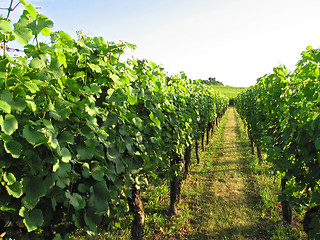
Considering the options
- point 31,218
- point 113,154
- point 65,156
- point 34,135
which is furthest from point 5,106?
point 113,154

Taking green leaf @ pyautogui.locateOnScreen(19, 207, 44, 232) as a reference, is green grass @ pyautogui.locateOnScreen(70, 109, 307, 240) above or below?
below

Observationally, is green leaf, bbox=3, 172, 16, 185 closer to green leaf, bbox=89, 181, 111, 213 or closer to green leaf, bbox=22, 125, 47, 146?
green leaf, bbox=22, 125, 47, 146

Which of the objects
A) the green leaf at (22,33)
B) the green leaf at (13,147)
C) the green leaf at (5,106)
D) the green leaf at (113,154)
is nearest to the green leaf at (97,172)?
the green leaf at (113,154)

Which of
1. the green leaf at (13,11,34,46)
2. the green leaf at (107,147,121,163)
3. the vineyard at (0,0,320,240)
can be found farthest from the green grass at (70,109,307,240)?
the green leaf at (13,11,34,46)

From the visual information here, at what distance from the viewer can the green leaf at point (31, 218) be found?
1.51 metres

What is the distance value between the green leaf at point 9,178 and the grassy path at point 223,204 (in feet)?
13.0

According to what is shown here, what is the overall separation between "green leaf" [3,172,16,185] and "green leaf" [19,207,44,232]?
203mm

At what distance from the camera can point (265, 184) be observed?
21.9 ft

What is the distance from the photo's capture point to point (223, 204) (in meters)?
5.75

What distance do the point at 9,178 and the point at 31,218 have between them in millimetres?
327

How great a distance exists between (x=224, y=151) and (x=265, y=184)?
4.51 metres

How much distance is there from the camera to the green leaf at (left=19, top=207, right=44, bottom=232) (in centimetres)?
151

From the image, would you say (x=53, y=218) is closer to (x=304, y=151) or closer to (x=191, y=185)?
(x=304, y=151)

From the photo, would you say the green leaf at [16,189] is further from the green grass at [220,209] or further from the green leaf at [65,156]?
the green grass at [220,209]
